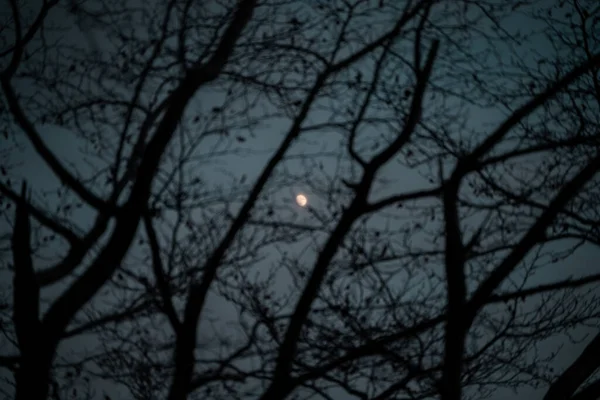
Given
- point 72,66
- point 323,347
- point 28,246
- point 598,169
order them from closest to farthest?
point 28,246
point 598,169
point 323,347
point 72,66

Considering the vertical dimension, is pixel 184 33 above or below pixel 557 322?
above

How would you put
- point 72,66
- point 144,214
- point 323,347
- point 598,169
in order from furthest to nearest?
point 72,66, point 323,347, point 144,214, point 598,169

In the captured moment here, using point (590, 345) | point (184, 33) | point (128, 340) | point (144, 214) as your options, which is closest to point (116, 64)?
point (184, 33)

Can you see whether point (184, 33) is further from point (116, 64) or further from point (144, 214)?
point (144, 214)

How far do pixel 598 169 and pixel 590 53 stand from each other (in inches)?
72.9

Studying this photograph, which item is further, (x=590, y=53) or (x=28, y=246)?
(x=590, y=53)

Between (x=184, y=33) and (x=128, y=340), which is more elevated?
(x=184, y=33)

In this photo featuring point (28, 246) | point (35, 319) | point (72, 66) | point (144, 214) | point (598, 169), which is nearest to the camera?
point (28, 246)

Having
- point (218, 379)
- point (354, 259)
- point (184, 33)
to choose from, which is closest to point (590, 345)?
point (354, 259)

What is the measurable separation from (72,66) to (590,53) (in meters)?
5.49

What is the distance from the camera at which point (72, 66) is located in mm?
6105

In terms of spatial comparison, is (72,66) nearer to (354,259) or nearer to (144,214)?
(144,214)

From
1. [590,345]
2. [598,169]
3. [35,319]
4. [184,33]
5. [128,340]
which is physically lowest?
[590,345]

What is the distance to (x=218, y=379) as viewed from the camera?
5871mm
